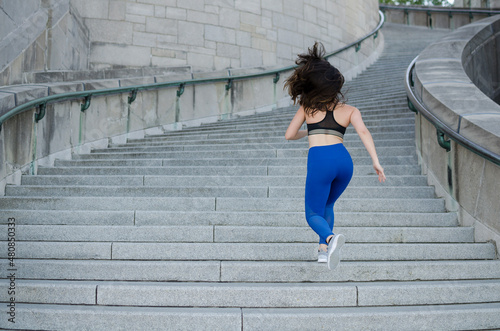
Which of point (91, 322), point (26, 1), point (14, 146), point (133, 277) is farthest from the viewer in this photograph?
point (26, 1)

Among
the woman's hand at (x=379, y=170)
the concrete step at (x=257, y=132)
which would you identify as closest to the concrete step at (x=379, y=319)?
the woman's hand at (x=379, y=170)

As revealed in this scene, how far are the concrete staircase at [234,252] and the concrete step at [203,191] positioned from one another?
0.01m

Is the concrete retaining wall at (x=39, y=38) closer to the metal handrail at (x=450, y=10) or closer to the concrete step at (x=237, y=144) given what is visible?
the concrete step at (x=237, y=144)

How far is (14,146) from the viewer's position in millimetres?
4816

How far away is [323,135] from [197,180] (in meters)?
2.25

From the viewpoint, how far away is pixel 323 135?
289 cm

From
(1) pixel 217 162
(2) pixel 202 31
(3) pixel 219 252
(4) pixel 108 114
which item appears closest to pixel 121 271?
(3) pixel 219 252

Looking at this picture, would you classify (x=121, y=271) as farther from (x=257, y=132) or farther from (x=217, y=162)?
(x=257, y=132)

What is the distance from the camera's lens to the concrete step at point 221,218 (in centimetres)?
390

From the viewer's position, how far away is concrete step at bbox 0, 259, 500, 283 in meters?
3.19

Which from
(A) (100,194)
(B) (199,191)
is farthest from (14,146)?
(B) (199,191)

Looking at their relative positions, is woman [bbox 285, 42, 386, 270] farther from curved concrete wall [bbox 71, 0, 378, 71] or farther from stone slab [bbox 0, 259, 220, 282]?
curved concrete wall [bbox 71, 0, 378, 71]

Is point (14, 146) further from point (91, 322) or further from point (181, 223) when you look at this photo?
point (91, 322)

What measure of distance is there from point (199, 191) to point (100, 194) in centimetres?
101
